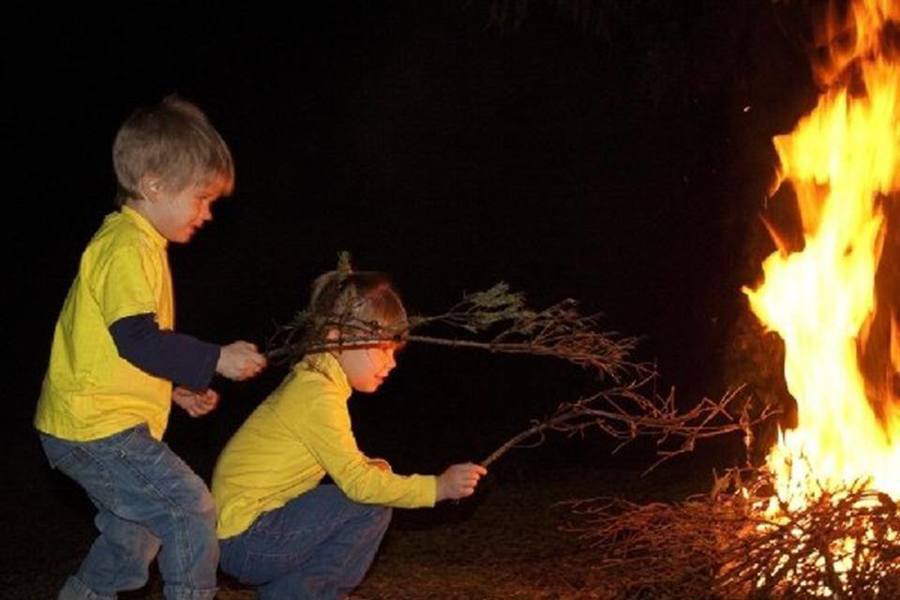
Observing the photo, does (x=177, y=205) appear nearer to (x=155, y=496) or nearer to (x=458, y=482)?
(x=155, y=496)

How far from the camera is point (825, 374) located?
19.1 ft

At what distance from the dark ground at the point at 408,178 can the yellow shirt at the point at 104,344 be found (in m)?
5.16

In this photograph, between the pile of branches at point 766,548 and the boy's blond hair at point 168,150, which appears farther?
the pile of branches at point 766,548

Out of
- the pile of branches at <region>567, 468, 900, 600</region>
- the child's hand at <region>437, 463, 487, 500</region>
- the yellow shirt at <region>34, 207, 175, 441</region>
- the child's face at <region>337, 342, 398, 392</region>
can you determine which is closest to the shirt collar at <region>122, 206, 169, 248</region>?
the yellow shirt at <region>34, 207, 175, 441</region>

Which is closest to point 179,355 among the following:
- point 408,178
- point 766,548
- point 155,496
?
point 155,496

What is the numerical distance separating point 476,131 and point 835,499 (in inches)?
401

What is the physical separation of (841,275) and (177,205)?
2.52 meters

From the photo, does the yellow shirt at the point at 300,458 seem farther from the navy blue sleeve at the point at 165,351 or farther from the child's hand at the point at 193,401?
the navy blue sleeve at the point at 165,351

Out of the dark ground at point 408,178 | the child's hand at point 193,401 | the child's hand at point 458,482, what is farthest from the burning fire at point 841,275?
the dark ground at point 408,178

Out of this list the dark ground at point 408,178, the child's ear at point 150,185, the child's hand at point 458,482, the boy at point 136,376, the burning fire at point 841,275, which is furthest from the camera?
the dark ground at point 408,178

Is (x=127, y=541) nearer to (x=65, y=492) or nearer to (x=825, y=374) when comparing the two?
(x=825, y=374)

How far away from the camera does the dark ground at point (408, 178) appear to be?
38.1 ft

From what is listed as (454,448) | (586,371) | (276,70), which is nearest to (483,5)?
(276,70)

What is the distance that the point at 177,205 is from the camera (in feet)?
15.4
